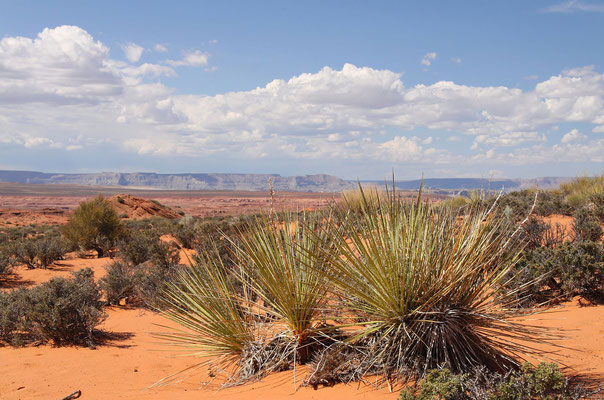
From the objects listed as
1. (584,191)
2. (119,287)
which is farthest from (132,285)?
(584,191)

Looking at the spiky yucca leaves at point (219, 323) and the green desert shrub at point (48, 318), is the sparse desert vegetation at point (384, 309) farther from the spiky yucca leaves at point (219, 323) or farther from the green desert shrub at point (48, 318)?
the green desert shrub at point (48, 318)

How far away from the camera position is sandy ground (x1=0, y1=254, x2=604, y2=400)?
12.5 ft

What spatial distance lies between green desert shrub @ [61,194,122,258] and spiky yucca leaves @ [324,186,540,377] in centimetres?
1472

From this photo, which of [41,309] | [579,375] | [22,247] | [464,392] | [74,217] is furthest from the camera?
[74,217]

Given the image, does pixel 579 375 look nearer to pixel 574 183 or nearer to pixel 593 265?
pixel 593 265

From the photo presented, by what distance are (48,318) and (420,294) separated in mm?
5784

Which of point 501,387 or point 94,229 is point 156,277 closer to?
point 501,387

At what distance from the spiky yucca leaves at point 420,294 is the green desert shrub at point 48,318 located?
494cm

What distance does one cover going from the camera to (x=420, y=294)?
3469 millimetres

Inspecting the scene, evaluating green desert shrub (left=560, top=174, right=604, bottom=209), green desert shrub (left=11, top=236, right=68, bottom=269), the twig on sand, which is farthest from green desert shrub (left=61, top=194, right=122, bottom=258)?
green desert shrub (left=560, top=174, right=604, bottom=209)

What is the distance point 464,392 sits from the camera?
293 cm

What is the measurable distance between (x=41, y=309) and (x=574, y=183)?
63.9 ft

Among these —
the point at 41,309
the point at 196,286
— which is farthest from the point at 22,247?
the point at 196,286

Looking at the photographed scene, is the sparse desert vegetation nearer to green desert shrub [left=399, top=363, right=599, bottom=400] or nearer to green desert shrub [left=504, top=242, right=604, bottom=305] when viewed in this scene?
green desert shrub [left=399, top=363, right=599, bottom=400]
